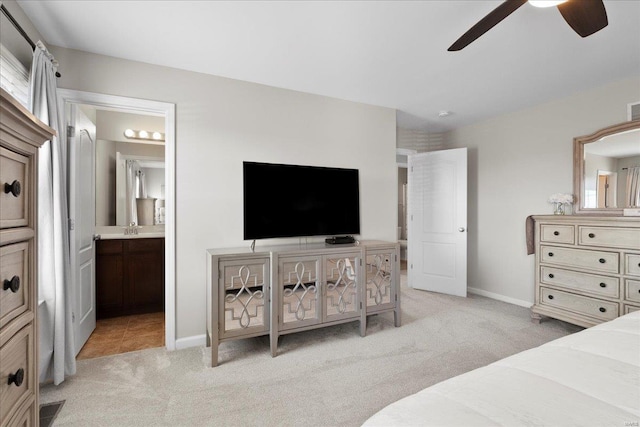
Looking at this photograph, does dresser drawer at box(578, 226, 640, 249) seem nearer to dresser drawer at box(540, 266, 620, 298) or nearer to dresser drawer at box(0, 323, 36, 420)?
dresser drawer at box(540, 266, 620, 298)

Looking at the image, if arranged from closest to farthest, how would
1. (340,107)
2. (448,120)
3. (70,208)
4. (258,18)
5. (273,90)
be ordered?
(258,18) < (70,208) < (273,90) < (340,107) < (448,120)

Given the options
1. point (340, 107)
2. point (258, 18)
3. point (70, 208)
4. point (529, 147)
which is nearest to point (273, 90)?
point (340, 107)

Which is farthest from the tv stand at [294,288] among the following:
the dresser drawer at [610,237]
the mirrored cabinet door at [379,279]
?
the dresser drawer at [610,237]

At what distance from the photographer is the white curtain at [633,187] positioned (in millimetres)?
2846

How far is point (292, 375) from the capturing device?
218 centimetres

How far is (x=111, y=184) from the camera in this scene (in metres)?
3.67

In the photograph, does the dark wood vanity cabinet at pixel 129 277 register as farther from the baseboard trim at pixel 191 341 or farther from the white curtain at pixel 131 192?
the baseboard trim at pixel 191 341

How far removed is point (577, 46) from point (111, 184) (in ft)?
15.7

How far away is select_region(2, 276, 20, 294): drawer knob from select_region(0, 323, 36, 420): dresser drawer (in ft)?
0.45

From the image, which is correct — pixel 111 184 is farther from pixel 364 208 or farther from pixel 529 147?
pixel 529 147

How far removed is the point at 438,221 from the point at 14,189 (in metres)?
4.32

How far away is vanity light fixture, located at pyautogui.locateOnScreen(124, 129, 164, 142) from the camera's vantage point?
3.63 metres

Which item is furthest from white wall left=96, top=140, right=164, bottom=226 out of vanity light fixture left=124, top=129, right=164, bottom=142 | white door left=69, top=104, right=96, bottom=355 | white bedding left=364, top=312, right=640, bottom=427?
white bedding left=364, top=312, right=640, bottom=427

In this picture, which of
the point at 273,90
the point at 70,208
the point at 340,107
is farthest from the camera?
the point at 340,107
